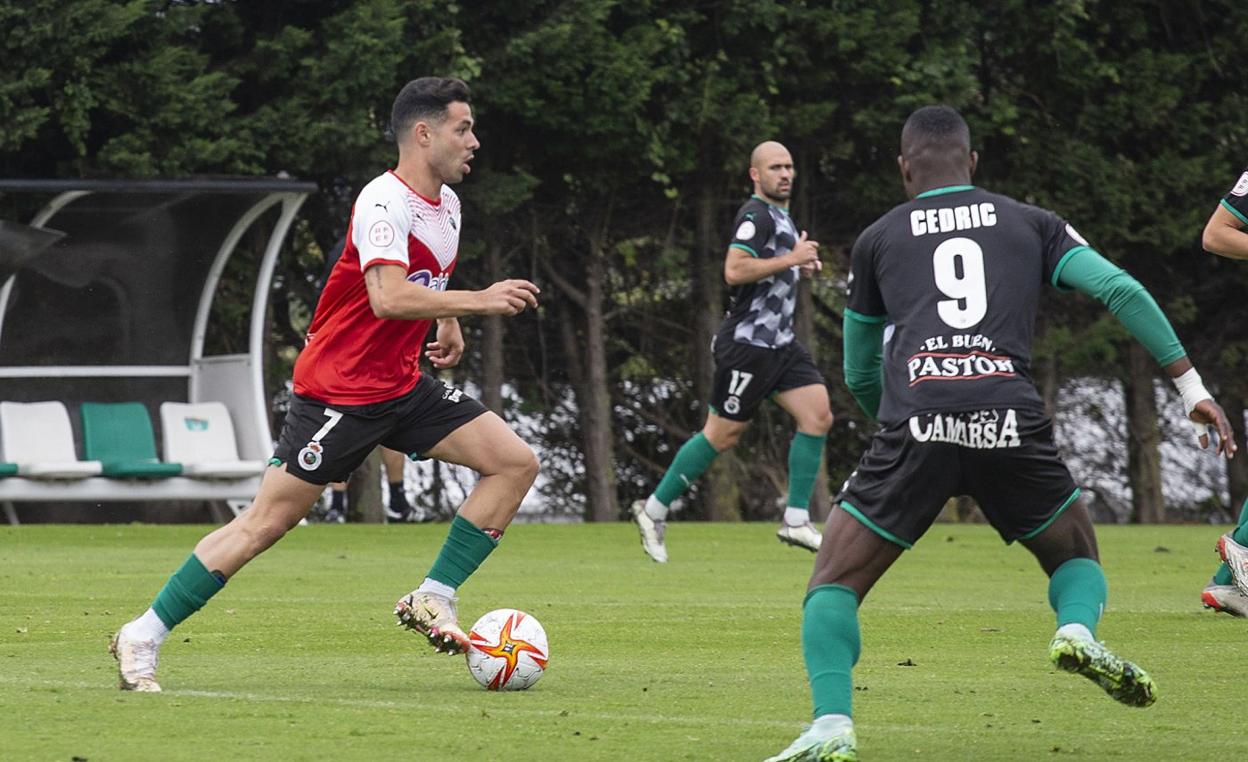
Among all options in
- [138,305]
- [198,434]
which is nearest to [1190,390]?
[198,434]

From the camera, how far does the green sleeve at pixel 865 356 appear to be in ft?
18.2

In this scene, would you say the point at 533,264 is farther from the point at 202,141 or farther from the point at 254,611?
the point at 254,611

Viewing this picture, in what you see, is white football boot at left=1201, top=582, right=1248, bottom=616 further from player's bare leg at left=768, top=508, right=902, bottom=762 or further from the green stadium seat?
the green stadium seat

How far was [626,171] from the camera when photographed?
20.6m

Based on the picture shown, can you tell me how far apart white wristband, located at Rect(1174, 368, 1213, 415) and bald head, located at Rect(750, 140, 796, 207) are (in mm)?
7746

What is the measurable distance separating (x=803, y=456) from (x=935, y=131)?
807 centimetres

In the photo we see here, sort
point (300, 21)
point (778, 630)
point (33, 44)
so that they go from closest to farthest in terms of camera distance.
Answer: point (778, 630) → point (33, 44) → point (300, 21)

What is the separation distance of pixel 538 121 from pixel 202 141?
3.38 m

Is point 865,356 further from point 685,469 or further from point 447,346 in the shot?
point 685,469

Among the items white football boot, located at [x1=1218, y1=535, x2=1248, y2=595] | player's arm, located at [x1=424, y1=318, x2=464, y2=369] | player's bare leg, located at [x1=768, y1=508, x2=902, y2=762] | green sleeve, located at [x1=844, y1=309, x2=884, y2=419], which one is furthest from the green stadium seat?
player's bare leg, located at [x1=768, y1=508, x2=902, y2=762]

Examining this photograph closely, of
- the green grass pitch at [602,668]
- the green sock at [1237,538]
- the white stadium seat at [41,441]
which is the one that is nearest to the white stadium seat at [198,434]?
A: the white stadium seat at [41,441]

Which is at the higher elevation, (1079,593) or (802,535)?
(1079,593)

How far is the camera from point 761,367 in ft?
43.1

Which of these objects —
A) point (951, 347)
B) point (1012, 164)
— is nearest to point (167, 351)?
point (1012, 164)
